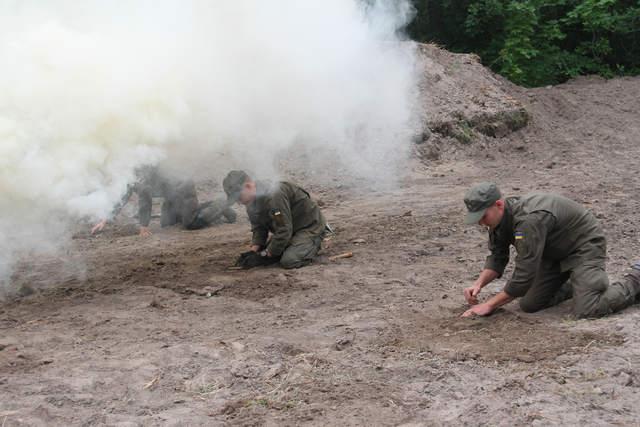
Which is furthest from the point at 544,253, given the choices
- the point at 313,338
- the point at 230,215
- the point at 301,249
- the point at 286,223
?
the point at 230,215

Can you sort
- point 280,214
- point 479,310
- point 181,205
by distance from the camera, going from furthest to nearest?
point 181,205
point 280,214
point 479,310

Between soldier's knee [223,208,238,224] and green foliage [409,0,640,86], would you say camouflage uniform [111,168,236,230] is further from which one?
green foliage [409,0,640,86]

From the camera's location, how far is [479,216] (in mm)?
5613

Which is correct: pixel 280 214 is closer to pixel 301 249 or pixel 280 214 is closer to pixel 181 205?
pixel 301 249

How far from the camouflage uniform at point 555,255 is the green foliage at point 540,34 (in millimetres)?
13311

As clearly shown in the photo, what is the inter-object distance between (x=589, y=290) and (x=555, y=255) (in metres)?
0.42

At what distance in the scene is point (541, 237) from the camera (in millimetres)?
5559

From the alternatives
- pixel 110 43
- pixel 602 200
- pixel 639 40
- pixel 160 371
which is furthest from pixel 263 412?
pixel 639 40

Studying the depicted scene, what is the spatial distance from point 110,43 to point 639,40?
1811cm

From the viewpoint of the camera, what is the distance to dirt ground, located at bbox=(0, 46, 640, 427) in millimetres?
4465

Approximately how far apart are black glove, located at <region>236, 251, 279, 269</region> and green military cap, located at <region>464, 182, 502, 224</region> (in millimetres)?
3080

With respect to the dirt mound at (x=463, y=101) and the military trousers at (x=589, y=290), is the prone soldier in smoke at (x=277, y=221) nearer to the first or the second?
the military trousers at (x=589, y=290)

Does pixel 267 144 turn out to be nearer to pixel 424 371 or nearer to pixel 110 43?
pixel 110 43

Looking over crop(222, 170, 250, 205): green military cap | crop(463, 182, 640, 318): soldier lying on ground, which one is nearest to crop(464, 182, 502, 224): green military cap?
crop(463, 182, 640, 318): soldier lying on ground
